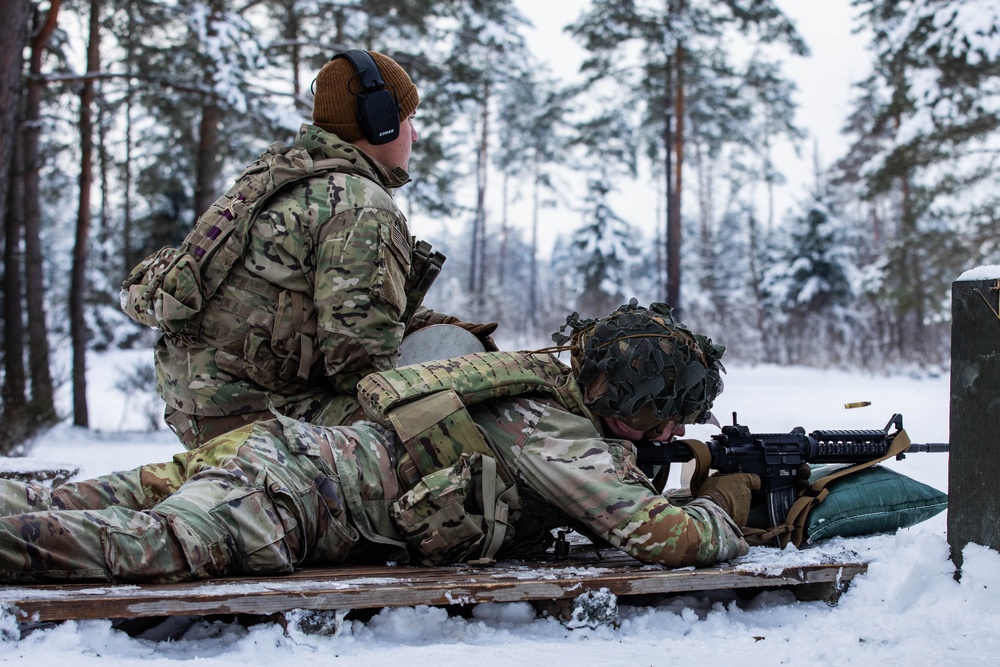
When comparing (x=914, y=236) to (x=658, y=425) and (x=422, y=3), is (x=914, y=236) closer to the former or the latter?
(x=422, y=3)

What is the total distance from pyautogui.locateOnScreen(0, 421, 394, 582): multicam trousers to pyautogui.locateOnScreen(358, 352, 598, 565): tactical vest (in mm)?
114

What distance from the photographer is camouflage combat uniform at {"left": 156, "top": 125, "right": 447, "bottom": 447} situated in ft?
11.0

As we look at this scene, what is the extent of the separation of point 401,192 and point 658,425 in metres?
19.9

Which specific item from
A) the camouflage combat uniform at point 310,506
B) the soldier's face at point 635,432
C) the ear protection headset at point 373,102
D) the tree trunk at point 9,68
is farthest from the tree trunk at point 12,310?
the soldier's face at point 635,432

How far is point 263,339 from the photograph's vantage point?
11.3 feet

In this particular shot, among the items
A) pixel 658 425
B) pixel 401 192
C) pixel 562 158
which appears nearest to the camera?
pixel 658 425

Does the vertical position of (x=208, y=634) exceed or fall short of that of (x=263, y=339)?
it falls short

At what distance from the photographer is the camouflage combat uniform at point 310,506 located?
2486 millimetres

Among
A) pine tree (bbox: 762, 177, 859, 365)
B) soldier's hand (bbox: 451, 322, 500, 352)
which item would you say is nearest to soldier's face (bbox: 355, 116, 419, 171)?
soldier's hand (bbox: 451, 322, 500, 352)

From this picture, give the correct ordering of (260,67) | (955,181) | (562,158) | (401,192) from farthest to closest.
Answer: (562,158) < (401,192) < (955,181) < (260,67)

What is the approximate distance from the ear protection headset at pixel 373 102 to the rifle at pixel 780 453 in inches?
68.4

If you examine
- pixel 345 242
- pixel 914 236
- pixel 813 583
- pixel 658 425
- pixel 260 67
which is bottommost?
pixel 813 583

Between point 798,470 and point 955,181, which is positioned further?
point 955,181

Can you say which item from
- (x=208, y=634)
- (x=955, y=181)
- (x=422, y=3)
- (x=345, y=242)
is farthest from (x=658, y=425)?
(x=955, y=181)
